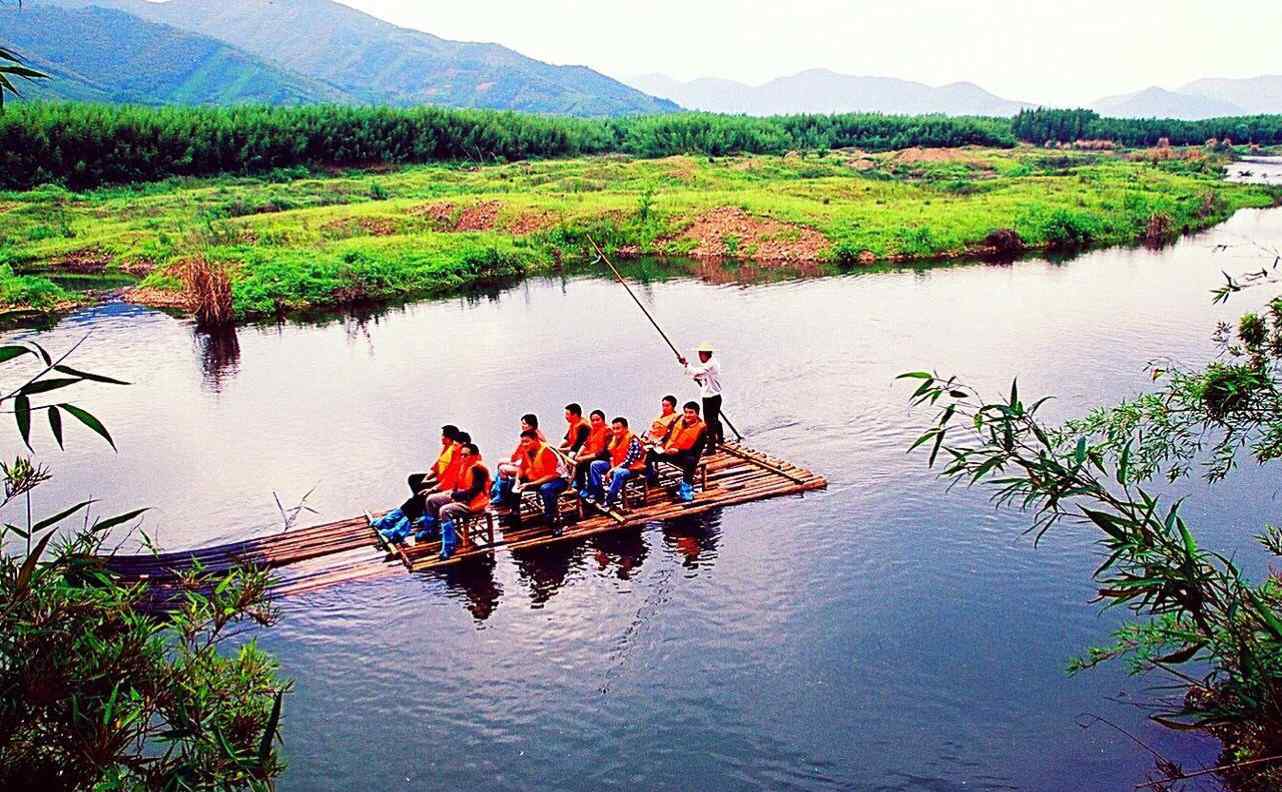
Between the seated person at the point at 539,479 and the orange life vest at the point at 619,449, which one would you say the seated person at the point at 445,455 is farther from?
the orange life vest at the point at 619,449

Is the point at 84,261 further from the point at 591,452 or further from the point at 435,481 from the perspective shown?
the point at 591,452

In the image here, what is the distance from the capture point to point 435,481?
12734 mm

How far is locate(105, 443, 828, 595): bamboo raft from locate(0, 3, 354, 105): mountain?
6105 inches

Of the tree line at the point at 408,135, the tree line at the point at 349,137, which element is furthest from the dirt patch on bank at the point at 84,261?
the tree line at the point at 408,135

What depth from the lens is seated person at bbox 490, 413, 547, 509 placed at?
1293 cm

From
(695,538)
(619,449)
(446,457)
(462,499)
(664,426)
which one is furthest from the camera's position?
(664,426)

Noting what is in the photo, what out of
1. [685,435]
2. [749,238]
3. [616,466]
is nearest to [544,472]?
[616,466]

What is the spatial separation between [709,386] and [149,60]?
188 meters

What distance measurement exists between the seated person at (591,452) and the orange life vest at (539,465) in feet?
2.33

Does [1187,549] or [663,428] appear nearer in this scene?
[1187,549]

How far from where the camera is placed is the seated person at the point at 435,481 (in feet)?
40.7

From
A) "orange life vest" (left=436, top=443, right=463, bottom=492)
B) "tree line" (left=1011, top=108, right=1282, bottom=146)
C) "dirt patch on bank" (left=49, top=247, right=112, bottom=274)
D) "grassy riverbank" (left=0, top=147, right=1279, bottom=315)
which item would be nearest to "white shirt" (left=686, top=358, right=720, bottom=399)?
"orange life vest" (left=436, top=443, right=463, bottom=492)

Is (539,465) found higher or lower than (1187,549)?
lower

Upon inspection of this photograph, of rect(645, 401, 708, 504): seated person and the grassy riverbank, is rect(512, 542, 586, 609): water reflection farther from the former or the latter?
the grassy riverbank
